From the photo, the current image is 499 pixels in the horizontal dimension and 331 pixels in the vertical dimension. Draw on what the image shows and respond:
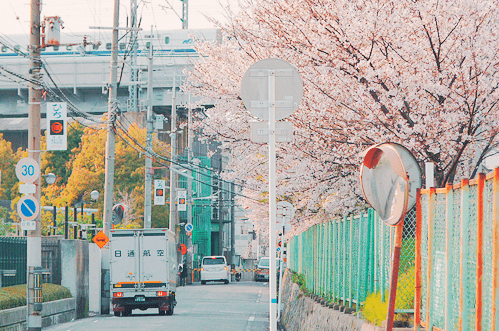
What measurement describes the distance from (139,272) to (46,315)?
365cm

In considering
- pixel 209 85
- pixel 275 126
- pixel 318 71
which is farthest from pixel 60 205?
pixel 275 126

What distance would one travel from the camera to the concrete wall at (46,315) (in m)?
16.6

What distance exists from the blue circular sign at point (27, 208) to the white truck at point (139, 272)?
253 inches

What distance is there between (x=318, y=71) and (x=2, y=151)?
46.7 meters

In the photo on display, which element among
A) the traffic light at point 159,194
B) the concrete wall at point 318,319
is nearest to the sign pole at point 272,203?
the concrete wall at point 318,319

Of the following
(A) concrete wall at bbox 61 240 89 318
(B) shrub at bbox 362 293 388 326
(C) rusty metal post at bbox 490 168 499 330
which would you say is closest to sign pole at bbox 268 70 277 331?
(B) shrub at bbox 362 293 388 326

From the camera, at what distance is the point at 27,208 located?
54.6 feet

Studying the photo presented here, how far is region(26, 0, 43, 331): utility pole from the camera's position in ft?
55.1

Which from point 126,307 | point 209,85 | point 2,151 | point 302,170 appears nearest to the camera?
point 302,170

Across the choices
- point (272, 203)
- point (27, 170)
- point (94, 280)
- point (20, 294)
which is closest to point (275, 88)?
point (272, 203)

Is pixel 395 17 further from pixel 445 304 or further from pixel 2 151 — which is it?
pixel 2 151

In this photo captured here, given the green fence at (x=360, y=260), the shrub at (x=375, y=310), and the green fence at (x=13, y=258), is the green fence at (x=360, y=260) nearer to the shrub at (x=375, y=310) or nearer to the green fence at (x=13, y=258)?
the shrub at (x=375, y=310)

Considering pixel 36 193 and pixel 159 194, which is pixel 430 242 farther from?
pixel 159 194

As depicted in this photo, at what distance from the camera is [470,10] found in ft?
37.4
